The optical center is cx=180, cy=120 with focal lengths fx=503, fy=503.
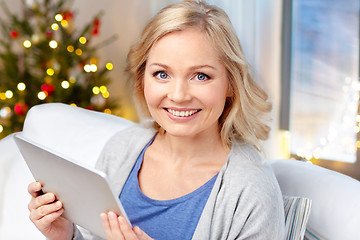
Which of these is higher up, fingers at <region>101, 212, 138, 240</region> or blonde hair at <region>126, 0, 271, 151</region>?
blonde hair at <region>126, 0, 271, 151</region>

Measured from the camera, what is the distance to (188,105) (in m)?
1.19

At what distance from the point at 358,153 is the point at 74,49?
1968mm

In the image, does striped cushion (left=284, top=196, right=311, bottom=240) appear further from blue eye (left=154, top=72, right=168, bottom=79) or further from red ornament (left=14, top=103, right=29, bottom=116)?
red ornament (left=14, top=103, right=29, bottom=116)

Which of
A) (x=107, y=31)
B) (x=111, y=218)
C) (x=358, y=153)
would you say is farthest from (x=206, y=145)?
(x=107, y=31)

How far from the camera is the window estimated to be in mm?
3180

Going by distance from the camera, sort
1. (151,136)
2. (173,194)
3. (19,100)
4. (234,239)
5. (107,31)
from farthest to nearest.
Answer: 1. (107,31)
2. (19,100)
3. (151,136)
4. (173,194)
5. (234,239)

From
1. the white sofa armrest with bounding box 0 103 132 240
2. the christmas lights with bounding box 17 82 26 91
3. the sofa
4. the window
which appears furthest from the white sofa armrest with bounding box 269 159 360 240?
the christmas lights with bounding box 17 82 26 91

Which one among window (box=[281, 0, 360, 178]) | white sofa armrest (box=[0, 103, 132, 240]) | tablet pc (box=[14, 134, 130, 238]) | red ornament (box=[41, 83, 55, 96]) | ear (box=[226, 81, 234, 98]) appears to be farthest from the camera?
red ornament (box=[41, 83, 55, 96])

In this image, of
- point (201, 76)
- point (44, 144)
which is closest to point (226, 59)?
point (201, 76)

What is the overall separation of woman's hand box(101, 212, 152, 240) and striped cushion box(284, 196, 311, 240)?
411 mm

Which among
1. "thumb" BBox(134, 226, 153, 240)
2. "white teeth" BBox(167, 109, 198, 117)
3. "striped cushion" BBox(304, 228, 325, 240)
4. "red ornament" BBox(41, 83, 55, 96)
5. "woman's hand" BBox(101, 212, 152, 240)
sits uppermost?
"white teeth" BBox(167, 109, 198, 117)

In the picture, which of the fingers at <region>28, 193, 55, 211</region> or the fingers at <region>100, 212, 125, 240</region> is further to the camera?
the fingers at <region>28, 193, 55, 211</region>

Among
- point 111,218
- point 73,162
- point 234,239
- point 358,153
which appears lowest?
point 358,153

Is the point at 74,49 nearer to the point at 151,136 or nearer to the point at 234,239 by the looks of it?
the point at 151,136
